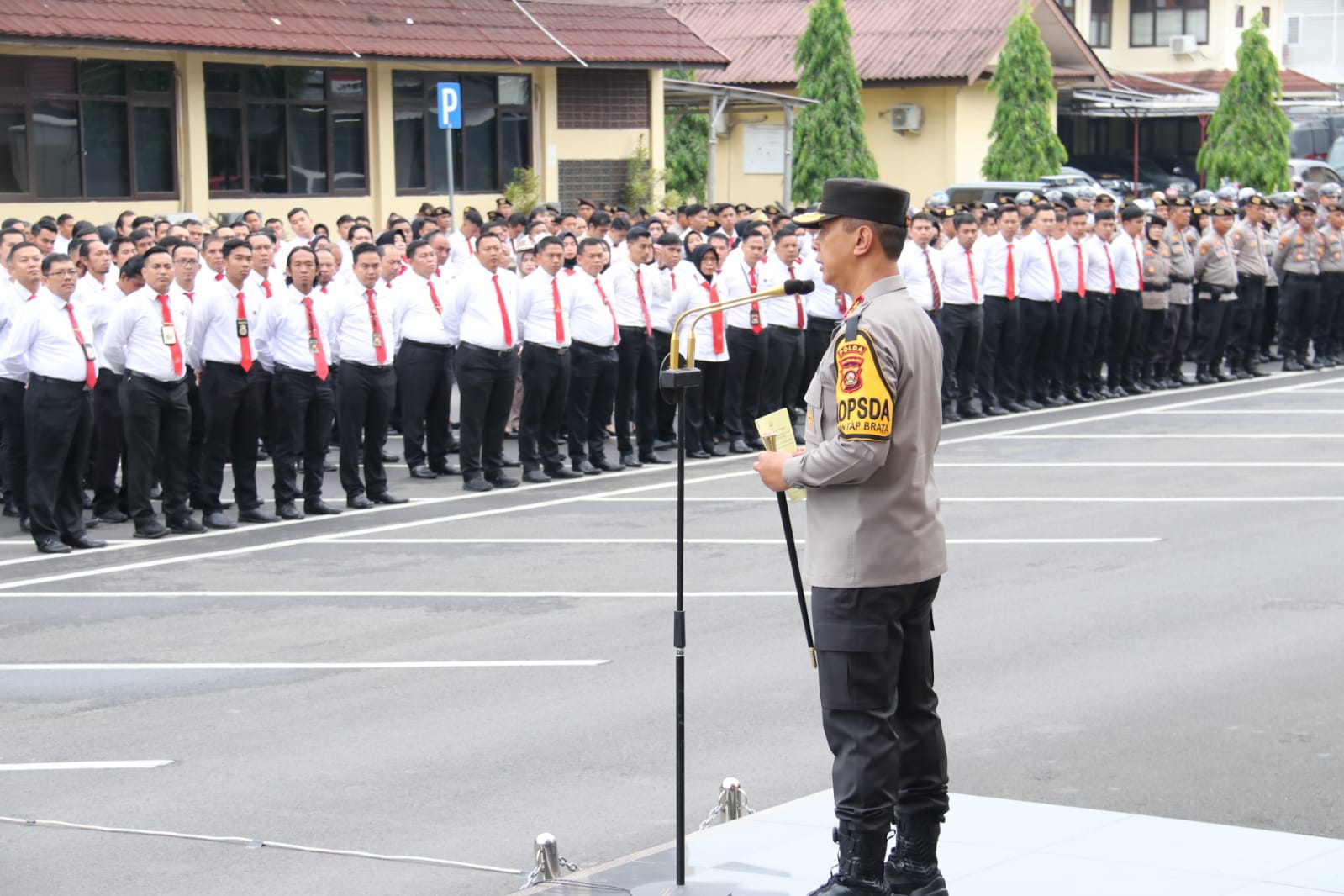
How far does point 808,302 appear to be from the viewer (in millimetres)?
18094

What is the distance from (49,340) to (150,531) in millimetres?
1585

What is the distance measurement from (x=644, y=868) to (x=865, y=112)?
42.5m

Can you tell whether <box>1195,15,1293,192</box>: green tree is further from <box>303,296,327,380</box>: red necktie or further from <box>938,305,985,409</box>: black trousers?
<box>303,296,327,380</box>: red necktie

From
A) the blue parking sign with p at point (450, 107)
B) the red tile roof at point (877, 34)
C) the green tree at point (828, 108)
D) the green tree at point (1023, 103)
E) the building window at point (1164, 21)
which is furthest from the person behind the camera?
the building window at point (1164, 21)

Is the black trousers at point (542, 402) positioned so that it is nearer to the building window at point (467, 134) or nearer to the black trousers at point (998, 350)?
the black trousers at point (998, 350)

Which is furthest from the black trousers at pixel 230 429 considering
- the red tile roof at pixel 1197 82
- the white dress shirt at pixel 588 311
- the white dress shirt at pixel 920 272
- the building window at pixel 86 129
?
the red tile roof at pixel 1197 82

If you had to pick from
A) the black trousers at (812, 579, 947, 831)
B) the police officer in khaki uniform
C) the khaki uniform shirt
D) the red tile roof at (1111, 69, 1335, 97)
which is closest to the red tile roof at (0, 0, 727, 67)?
the police officer in khaki uniform

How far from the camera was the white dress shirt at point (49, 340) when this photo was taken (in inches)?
504

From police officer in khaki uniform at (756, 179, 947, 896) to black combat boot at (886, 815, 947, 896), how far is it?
2 centimetres

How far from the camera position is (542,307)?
15797 millimetres

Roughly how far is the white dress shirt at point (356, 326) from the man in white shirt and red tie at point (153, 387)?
130cm

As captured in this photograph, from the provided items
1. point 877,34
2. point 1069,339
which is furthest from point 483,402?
point 877,34

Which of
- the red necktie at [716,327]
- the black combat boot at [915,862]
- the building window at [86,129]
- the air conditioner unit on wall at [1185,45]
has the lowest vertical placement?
the black combat boot at [915,862]

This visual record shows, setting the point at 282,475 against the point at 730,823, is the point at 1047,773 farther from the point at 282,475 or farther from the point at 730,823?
the point at 282,475
